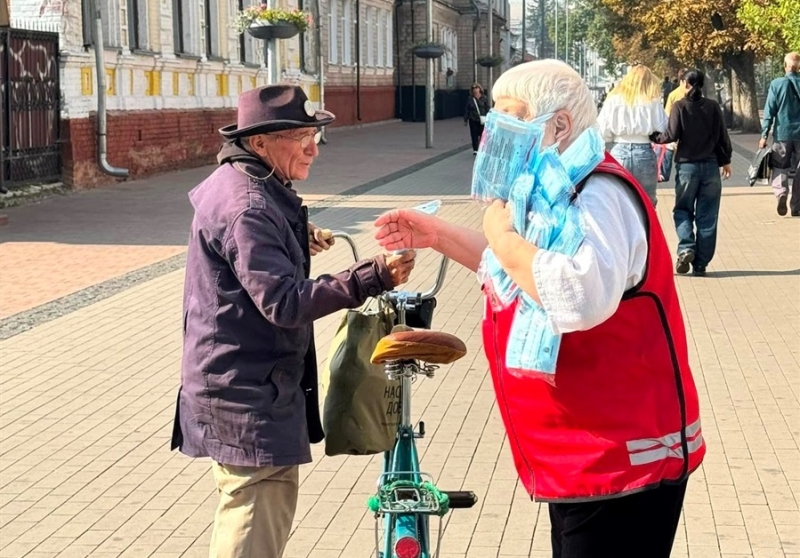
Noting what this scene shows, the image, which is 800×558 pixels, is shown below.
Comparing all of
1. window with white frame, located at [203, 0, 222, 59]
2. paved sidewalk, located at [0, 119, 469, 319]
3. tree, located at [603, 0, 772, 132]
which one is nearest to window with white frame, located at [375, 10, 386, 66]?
tree, located at [603, 0, 772, 132]

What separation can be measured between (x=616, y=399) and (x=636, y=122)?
8661 millimetres

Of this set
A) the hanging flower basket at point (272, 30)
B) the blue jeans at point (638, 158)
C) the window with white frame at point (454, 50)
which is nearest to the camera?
the blue jeans at point (638, 158)

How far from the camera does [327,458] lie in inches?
A: 251

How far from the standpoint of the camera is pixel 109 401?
7.43m

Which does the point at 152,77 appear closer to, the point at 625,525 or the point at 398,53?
the point at 625,525

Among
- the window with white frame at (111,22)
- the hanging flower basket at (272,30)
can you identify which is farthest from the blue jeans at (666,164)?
the window with white frame at (111,22)

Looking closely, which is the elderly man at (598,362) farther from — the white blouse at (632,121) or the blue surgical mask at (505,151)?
the white blouse at (632,121)

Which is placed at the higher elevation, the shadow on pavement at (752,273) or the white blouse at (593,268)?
the white blouse at (593,268)

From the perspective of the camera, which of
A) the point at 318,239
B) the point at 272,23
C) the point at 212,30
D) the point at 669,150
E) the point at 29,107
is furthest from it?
the point at 212,30

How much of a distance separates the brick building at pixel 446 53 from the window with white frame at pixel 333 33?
27.2 ft

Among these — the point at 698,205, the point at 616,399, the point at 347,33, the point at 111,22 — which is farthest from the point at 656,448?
the point at 347,33

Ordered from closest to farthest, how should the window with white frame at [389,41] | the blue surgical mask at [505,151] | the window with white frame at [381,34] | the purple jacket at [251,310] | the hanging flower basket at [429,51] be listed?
the blue surgical mask at [505,151] < the purple jacket at [251,310] < the hanging flower basket at [429,51] < the window with white frame at [381,34] < the window with white frame at [389,41]

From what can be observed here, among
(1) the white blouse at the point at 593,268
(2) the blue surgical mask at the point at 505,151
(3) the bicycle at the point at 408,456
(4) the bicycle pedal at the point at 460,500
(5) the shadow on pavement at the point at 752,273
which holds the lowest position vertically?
(5) the shadow on pavement at the point at 752,273

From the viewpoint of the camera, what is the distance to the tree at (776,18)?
78.1 feet
